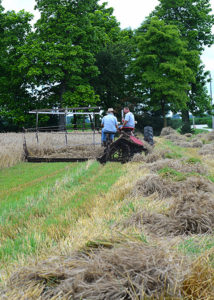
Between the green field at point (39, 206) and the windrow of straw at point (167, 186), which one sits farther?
the windrow of straw at point (167, 186)

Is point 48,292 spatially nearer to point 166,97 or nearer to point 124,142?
point 124,142

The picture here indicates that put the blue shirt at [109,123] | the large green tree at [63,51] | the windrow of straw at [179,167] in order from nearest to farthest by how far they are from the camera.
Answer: the windrow of straw at [179,167], the blue shirt at [109,123], the large green tree at [63,51]

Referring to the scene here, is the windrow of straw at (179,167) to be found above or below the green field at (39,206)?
above

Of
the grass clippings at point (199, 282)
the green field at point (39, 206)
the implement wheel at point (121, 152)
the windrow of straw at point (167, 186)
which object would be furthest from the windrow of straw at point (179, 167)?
the grass clippings at point (199, 282)

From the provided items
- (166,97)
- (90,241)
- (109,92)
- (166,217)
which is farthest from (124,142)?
(109,92)

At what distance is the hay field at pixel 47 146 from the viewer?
16484 mm

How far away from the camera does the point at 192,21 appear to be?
47.0 m

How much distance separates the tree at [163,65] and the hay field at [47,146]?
22.7 m

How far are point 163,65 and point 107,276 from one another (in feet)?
133

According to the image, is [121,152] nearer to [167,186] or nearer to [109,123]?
[109,123]

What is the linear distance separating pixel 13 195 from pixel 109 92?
38039mm

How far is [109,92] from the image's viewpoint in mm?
45781

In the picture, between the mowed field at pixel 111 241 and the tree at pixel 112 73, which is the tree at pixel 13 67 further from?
the mowed field at pixel 111 241

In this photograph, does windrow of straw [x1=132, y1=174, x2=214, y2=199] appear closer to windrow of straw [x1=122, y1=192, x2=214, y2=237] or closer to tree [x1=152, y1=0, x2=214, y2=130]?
windrow of straw [x1=122, y1=192, x2=214, y2=237]
